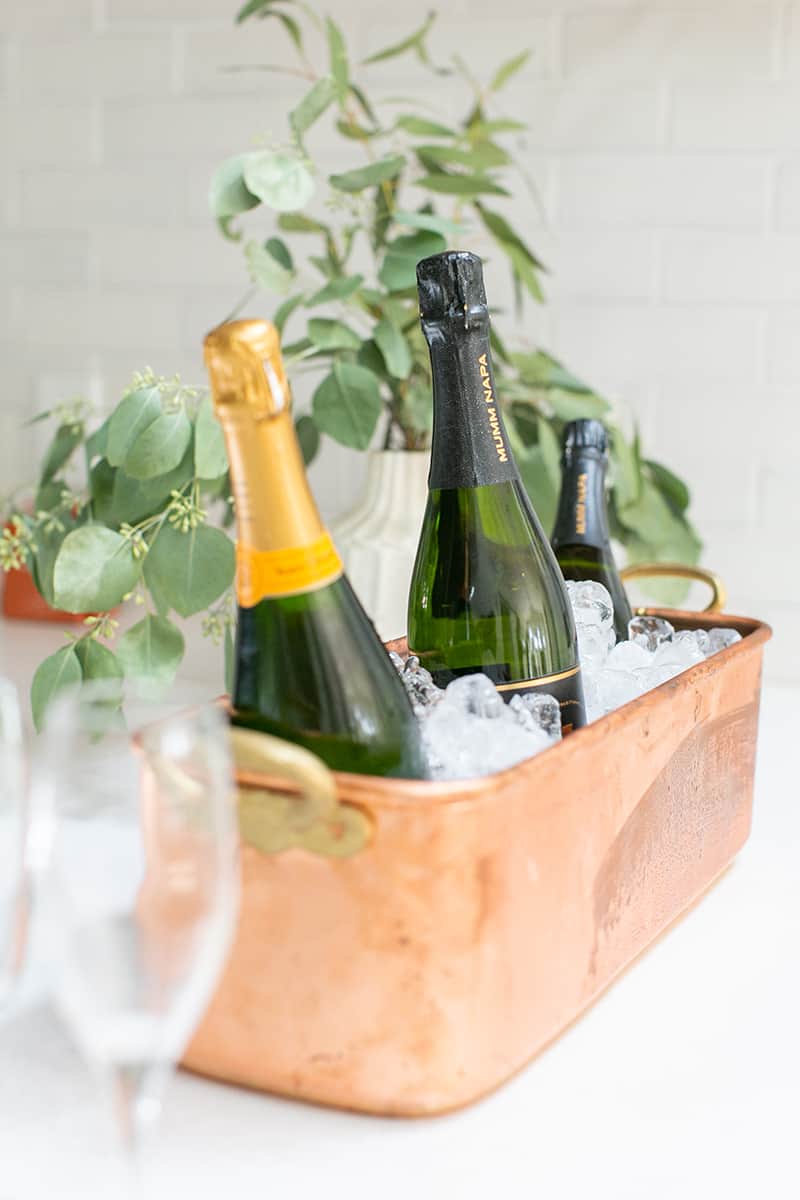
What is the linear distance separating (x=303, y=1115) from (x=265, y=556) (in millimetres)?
206

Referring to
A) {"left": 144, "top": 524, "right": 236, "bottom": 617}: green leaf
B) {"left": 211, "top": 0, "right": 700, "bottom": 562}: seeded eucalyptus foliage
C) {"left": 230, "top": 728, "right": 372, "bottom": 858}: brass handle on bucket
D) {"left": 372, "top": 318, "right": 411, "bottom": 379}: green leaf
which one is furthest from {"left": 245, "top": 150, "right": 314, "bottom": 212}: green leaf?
{"left": 230, "top": 728, "right": 372, "bottom": 858}: brass handle on bucket

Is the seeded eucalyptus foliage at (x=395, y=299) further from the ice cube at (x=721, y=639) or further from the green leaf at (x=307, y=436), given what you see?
the ice cube at (x=721, y=639)

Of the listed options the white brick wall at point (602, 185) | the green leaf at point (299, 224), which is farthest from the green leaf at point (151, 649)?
the white brick wall at point (602, 185)

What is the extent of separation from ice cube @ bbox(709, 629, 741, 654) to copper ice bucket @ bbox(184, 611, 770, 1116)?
0.25 m

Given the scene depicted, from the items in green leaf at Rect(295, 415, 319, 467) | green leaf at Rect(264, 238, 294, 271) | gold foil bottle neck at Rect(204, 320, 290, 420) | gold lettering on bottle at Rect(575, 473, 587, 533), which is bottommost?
gold lettering on bottle at Rect(575, 473, 587, 533)

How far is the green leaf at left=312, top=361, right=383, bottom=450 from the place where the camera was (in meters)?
0.95

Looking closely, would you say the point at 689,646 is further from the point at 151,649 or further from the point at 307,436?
the point at 307,436

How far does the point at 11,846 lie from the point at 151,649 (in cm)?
42

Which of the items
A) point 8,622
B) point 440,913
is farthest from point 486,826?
point 8,622

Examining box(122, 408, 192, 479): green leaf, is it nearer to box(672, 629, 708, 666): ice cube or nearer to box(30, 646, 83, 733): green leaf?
box(30, 646, 83, 733): green leaf

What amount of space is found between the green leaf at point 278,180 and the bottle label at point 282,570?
50cm

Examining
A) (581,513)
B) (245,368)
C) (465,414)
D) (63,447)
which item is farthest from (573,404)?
(245,368)

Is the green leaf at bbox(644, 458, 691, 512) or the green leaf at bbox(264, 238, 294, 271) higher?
the green leaf at bbox(264, 238, 294, 271)

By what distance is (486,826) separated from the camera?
44 centimetres
